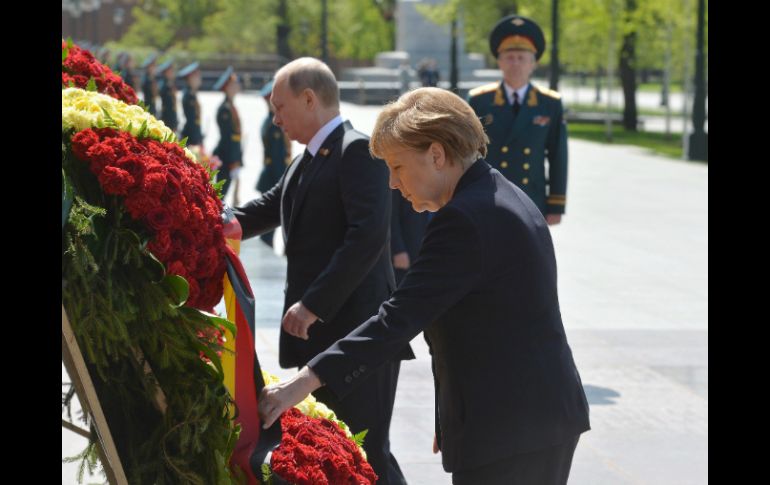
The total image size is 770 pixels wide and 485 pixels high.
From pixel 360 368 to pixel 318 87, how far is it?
169 cm

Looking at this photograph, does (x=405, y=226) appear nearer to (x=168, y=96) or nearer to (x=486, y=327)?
(x=486, y=327)

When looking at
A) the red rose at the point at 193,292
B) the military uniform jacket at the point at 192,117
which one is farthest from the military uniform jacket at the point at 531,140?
the military uniform jacket at the point at 192,117

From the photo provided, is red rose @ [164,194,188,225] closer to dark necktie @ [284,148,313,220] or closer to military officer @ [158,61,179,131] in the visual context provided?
dark necktie @ [284,148,313,220]

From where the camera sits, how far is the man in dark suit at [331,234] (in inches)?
187

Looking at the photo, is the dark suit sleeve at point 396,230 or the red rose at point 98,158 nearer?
the red rose at point 98,158

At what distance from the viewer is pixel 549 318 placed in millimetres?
3314

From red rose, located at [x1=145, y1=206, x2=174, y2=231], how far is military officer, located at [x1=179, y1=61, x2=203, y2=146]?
14867 millimetres

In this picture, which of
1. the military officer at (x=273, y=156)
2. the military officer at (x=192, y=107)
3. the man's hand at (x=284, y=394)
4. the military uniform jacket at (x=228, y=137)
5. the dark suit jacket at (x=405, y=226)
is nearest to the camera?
the man's hand at (x=284, y=394)

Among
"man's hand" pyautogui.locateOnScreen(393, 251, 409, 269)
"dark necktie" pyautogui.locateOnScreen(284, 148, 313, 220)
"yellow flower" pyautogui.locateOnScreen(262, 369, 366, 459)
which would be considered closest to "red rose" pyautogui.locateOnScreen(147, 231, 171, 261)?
"yellow flower" pyautogui.locateOnScreen(262, 369, 366, 459)

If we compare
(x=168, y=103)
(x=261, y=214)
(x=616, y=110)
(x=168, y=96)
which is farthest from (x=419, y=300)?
(x=616, y=110)

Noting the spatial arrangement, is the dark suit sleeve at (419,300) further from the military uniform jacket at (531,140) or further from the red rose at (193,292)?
the military uniform jacket at (531,140)

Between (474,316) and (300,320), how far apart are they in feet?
5.02

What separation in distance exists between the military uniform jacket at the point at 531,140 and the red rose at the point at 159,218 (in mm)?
4956

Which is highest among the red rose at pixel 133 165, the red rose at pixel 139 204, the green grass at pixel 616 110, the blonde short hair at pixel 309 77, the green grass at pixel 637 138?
the blonde short hair at pixel 309 77
